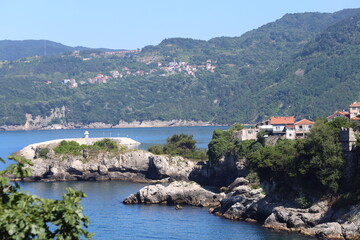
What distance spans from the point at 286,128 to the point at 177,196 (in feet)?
50.6

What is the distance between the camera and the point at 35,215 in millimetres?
13516

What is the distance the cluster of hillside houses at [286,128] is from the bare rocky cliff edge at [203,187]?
4.78 meters

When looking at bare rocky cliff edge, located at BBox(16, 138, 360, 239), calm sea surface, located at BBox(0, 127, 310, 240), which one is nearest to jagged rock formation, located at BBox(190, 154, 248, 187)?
bare rocky cliff edge, located at BBox(16, 138, 360, 239)

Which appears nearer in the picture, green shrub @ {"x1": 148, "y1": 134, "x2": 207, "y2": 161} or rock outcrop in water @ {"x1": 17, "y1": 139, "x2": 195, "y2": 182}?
rock outcrop in water @ {"x1": 17, "y1": 139, "x2": 195, "y2": 182}

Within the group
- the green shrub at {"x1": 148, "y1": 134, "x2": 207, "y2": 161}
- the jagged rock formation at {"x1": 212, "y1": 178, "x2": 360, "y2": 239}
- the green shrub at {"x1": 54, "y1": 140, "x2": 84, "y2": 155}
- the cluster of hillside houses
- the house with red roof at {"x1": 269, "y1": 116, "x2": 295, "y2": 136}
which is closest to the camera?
the jagged rock formation at {"x1": 212, "y1": 178, "x2": 360, "y2": 239}

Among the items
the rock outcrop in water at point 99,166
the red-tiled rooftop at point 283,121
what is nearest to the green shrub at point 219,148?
the red-tiled rooftop at point 283,121

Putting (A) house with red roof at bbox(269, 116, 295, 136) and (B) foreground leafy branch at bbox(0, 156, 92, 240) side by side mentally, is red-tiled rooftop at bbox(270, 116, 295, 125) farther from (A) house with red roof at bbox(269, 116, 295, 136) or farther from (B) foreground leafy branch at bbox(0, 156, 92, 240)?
(B) foreground leafy branch at bbox(0, 156, 92, 240)

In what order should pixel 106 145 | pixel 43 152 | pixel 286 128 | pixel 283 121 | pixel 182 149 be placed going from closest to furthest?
pixel 286 128, pixel 283 121, pixel 182 149, pixel 43 152, pixel 106 145

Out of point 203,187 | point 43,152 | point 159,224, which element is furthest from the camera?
point 43,152

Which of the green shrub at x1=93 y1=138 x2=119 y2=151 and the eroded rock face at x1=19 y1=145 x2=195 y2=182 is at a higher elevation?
the green shrub at x1=93 y1=138 x2=119 y2=151

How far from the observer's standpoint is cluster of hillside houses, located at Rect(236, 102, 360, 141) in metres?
67.0

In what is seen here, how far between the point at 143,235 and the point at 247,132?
1268 inches

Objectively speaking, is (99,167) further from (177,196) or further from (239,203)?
(239,203)

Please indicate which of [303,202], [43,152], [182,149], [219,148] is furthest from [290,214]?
[43,152]
